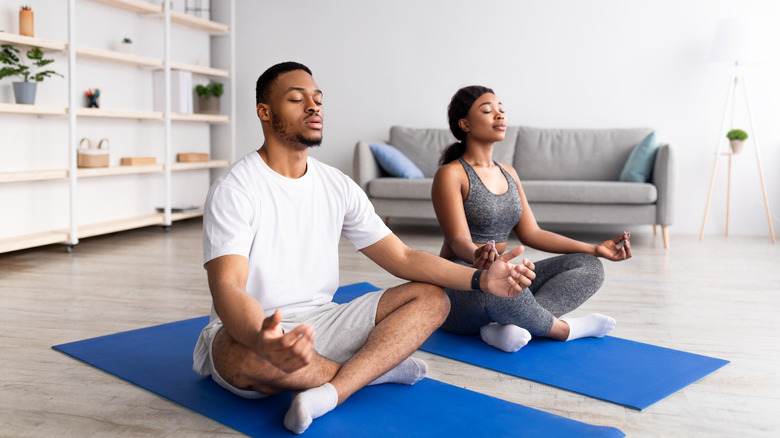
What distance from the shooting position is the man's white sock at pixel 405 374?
197 centimetres

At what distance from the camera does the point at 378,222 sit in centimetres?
200

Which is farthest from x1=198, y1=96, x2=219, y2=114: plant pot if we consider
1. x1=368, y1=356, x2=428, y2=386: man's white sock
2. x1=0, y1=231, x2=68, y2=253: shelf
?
x1=368, y1=356, x2=428, y2=386: man's white sock

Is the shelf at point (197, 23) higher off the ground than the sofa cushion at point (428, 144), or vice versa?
the shelf at point (197, 23)

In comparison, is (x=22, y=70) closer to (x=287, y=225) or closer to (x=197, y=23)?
(x=197, y=23)

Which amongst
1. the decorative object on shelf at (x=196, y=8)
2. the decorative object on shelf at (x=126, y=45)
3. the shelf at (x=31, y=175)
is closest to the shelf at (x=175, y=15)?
the decorative object on shelf at (x=196, y=8)

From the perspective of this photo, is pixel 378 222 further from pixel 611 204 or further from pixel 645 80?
pixel 645 80

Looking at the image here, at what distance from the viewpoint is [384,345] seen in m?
1.80

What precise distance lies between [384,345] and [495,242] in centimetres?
89

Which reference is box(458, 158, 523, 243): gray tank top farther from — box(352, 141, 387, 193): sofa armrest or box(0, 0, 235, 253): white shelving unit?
box(352, 141, 387, 193): sofa armrest

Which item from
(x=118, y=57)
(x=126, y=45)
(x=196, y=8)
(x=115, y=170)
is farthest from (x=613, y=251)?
(x=196, y=8)

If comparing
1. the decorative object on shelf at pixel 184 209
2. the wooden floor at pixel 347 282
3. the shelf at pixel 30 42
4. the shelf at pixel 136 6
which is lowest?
the wooden floor at pixel 347 282

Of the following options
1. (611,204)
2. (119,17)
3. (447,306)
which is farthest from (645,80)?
(447,306)

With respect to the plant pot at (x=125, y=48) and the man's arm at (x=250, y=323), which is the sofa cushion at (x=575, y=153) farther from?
the man's arm at (x=250, y=323)

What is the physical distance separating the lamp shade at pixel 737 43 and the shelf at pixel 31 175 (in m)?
4.45
